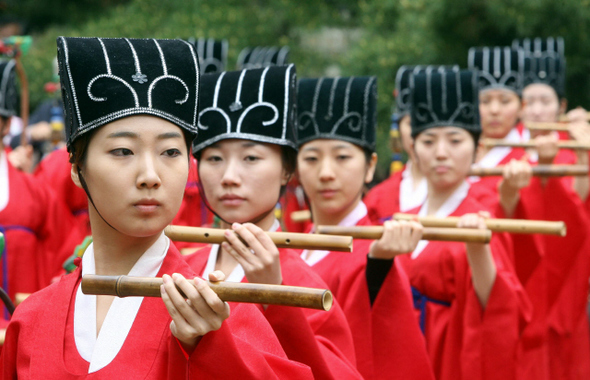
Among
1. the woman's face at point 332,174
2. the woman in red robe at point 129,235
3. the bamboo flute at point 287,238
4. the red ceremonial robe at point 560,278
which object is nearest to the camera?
the woman in red robe at point 129,235

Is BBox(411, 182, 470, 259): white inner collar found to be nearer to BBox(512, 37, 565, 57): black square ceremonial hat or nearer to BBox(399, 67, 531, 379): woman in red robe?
BBox(399, 67, 531, 379): woman in red robe

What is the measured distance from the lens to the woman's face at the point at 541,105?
27.3ft

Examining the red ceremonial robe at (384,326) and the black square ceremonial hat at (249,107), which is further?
the red ceremonial robe at (384,326)

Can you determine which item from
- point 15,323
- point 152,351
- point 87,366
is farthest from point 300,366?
point 15,323

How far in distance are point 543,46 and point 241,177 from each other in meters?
6.44

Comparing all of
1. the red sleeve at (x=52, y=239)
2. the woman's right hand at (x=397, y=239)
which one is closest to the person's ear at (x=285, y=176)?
the woman's right hand at (x=397, y=239)

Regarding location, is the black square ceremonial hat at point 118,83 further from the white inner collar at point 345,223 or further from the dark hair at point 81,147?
the white inner collar at point 345,223

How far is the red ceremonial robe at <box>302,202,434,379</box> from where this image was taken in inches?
140

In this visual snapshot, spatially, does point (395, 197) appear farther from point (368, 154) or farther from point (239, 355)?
point (239, 355)

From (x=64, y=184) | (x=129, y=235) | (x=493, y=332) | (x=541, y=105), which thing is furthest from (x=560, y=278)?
(x=129, y=235)

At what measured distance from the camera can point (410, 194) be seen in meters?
5.57

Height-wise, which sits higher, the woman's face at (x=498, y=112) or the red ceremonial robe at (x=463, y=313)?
the woman's face at (x=498, y=112)

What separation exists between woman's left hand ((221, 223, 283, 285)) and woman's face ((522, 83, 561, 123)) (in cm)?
623

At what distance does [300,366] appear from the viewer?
239 centimetres
